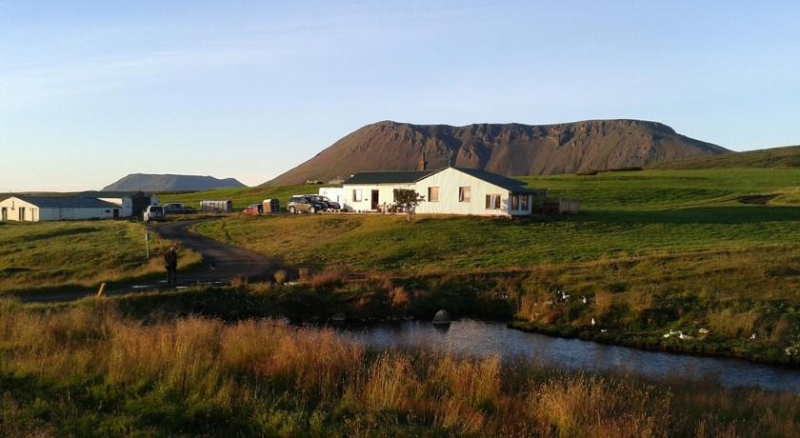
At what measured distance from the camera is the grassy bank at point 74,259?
3055 cm

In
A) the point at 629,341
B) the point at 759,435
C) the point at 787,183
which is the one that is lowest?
the point at 629,341

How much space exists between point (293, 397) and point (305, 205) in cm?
6249

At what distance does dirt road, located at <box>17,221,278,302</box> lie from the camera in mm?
27212

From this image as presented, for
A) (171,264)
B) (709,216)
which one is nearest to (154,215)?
(171,264)

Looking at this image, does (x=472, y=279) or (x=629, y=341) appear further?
(x=472, y=279)

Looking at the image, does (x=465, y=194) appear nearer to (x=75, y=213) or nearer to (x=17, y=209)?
(x=75, y=213)

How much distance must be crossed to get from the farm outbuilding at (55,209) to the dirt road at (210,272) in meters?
49.6

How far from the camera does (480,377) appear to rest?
1040 centimetres

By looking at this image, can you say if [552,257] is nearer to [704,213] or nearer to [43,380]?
[704,213]

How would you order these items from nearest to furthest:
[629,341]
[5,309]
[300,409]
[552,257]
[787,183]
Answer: [300,409], [5,309], [629,341], [552,257], [787,183]

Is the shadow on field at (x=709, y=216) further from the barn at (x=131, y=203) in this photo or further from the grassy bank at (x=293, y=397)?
the barn at (x=131, y=203)

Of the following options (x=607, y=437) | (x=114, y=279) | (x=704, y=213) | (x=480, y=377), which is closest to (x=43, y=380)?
(x=480, y=377)

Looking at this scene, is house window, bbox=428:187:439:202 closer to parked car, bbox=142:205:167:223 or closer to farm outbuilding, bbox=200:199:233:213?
parked car, bbox=142:205:167:223

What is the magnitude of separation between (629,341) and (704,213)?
35.4 meters
